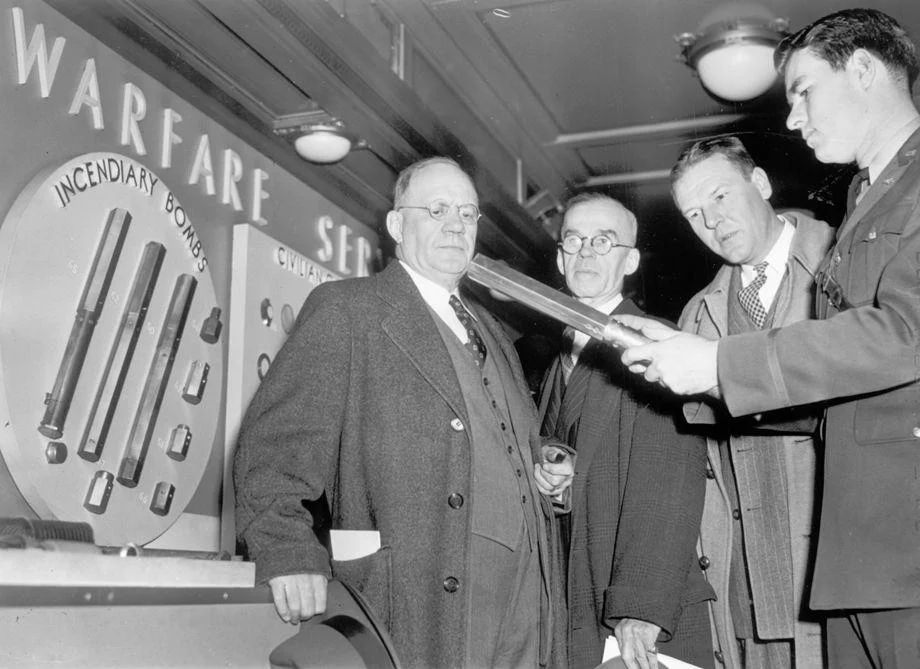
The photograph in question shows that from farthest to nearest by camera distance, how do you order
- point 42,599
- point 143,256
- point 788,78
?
point 143,256 < point 788,78 < point 42,599

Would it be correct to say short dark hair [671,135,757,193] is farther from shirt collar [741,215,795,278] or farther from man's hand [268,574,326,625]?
man's hand [268,574,326,625]

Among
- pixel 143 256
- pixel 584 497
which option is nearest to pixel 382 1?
pixel 143 256

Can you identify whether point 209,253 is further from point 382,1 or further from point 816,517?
point 816,517

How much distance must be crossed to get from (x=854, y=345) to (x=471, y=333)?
101 cm

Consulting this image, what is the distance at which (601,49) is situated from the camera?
4141 mm

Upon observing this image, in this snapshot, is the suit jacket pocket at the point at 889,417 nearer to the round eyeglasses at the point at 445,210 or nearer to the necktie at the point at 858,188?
the necktie at the point at 858,188

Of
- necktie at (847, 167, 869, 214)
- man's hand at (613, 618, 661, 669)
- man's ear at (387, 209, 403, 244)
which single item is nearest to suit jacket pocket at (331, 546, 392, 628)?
man's hand at (613, 618, 661, 669)

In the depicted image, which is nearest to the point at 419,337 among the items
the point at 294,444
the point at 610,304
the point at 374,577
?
the point at 294,444

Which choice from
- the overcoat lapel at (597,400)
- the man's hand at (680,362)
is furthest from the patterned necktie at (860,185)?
the overcoat lapel at (597,400)

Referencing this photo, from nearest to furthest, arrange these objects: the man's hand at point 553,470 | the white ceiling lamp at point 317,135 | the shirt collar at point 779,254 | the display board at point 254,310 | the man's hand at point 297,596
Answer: the man's hand at point 297,596 → the man's hand at point 553,470 → the shirt collar at point 779,254 → the display board at point 254,310 → the white ceiling lamp at point 317,135

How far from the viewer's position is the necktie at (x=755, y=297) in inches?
95.3

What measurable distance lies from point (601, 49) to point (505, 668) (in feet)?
10.1

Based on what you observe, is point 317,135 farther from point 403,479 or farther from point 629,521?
point 629,521

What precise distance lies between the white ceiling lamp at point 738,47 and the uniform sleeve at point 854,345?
2.22 meters
